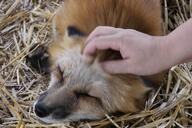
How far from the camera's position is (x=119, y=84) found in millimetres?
2613

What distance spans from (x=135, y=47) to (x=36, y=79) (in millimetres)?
1152

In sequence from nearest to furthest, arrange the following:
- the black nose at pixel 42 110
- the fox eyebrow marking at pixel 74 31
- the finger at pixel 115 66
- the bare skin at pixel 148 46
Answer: the bare skin at pixel 148 46 < the finger at pixel 115 66 < the black nose at pixel 42 110 < the fox eyebrow marking at pixel 74 31

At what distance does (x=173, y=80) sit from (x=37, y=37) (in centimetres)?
104

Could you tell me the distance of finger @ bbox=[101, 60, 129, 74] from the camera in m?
2.19

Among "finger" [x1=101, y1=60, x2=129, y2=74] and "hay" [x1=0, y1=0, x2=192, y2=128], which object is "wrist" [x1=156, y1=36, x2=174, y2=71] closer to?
"finger" [x1=101, y1=60, x2=129, y2=74]

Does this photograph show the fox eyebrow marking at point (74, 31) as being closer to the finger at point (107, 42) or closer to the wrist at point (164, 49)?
the finger at point (107, 42)

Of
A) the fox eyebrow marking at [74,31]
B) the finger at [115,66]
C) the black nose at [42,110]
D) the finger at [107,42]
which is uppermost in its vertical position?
the finger at [107,42]

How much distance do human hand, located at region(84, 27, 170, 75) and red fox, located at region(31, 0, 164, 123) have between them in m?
0.37

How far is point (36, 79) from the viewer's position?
3010 mm

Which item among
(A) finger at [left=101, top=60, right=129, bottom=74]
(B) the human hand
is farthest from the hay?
(B) the human hand

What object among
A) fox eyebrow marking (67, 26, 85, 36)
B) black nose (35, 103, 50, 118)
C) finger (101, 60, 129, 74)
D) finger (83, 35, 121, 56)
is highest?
finger (83, 35, 121, 56)

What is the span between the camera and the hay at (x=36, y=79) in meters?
2.71

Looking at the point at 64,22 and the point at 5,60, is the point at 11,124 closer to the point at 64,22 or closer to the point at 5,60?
the point at 5,60

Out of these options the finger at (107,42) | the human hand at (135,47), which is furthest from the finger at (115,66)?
the finger at (107,42)
